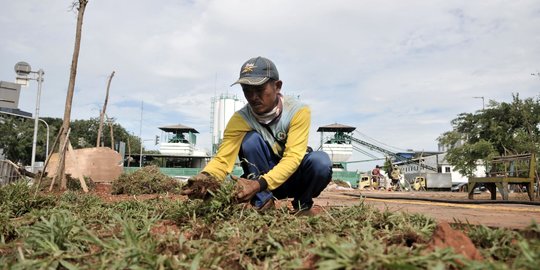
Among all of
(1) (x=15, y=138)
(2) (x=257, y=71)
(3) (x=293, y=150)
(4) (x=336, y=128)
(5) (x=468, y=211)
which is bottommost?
(5) (x=468, y=211)

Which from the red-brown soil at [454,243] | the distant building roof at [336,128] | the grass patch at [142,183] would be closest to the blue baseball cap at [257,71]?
the red-brown soil at [454,243]

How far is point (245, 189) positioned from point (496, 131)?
2964cm

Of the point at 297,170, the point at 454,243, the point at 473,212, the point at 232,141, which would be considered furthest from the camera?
the point at 473,212

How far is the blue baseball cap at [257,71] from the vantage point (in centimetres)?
290

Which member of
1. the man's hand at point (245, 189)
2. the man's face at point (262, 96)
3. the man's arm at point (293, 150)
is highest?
the man's face at point (262, 96)

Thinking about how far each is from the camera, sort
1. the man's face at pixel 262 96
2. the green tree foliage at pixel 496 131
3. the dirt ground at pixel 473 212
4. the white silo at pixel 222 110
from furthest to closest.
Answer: the white silo at pixel 222 110 < the green tree foliage at pixel 496 131 < the man's face at pixel 262 96 < the dirt ground at pixel 473 212

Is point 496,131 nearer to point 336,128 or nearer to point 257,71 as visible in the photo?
point 257,71

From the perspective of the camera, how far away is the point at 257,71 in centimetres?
294

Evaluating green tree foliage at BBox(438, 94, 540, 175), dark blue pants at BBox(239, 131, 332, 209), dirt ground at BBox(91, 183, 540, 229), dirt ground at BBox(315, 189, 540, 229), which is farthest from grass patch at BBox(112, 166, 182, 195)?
green tree foliage at BBox(438, 94, 540, 175)

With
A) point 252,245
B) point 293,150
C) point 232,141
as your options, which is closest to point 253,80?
point 293,150

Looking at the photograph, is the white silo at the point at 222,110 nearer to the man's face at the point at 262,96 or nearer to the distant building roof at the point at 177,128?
the distant building roof at the point at 177,128

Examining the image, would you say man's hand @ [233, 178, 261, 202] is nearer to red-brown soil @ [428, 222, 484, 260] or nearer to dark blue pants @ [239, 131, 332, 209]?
dark blue pants @ [239, 131, 332, 209]

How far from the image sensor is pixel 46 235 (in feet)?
5.91

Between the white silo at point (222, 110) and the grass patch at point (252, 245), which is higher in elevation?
the white silo at point (222, 110)
